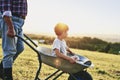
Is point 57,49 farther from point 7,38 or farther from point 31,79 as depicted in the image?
point 31,79

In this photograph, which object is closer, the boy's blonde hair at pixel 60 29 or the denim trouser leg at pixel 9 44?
the denim trouser leg at pixel 9 44

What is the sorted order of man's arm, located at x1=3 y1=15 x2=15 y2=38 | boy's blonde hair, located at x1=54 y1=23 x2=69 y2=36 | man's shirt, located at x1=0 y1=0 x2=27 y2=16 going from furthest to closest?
boy's blonde hair, located at x1=54 y1=23 x2=69 y2=36, man's shirt, located at x1=0 y1=0 x2=27 y2=16, man's arm, located at x1=3 y1=15 x2=15 y2=38

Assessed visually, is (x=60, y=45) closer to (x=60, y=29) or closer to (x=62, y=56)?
(x=60, y=29)

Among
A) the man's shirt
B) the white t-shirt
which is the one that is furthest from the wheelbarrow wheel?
the man's shirt

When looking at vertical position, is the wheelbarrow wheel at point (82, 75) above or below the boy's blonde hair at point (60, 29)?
below

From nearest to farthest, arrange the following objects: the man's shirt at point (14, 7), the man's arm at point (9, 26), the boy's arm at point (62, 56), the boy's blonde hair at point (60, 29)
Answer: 1. the boy's arm at point (62, 56)
2. the man's arm at point (9, 26)
3. the man's shirt at point (14, 7)
4. the boy's blonde hair at point (60, 29)

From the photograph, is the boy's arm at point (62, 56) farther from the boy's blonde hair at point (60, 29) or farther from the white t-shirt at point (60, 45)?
the boy's blonde hair at point (60, 29)

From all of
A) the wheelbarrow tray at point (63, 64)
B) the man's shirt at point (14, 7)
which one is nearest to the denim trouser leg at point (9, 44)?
the man's shirt at point (14, 7)

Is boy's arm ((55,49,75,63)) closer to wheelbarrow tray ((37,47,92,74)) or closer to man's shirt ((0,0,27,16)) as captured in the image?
wheelbarrow tray ((37,47,92,74))

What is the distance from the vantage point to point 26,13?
6.30 metres


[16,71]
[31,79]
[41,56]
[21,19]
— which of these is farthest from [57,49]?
[16,71]

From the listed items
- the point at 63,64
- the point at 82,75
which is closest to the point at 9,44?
the point at 63,64

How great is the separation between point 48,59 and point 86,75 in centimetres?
77

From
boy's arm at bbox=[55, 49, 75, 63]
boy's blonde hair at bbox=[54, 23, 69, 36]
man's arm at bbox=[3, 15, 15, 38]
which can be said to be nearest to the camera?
boy's arm at bbox=[55, 49, 75, 63]
